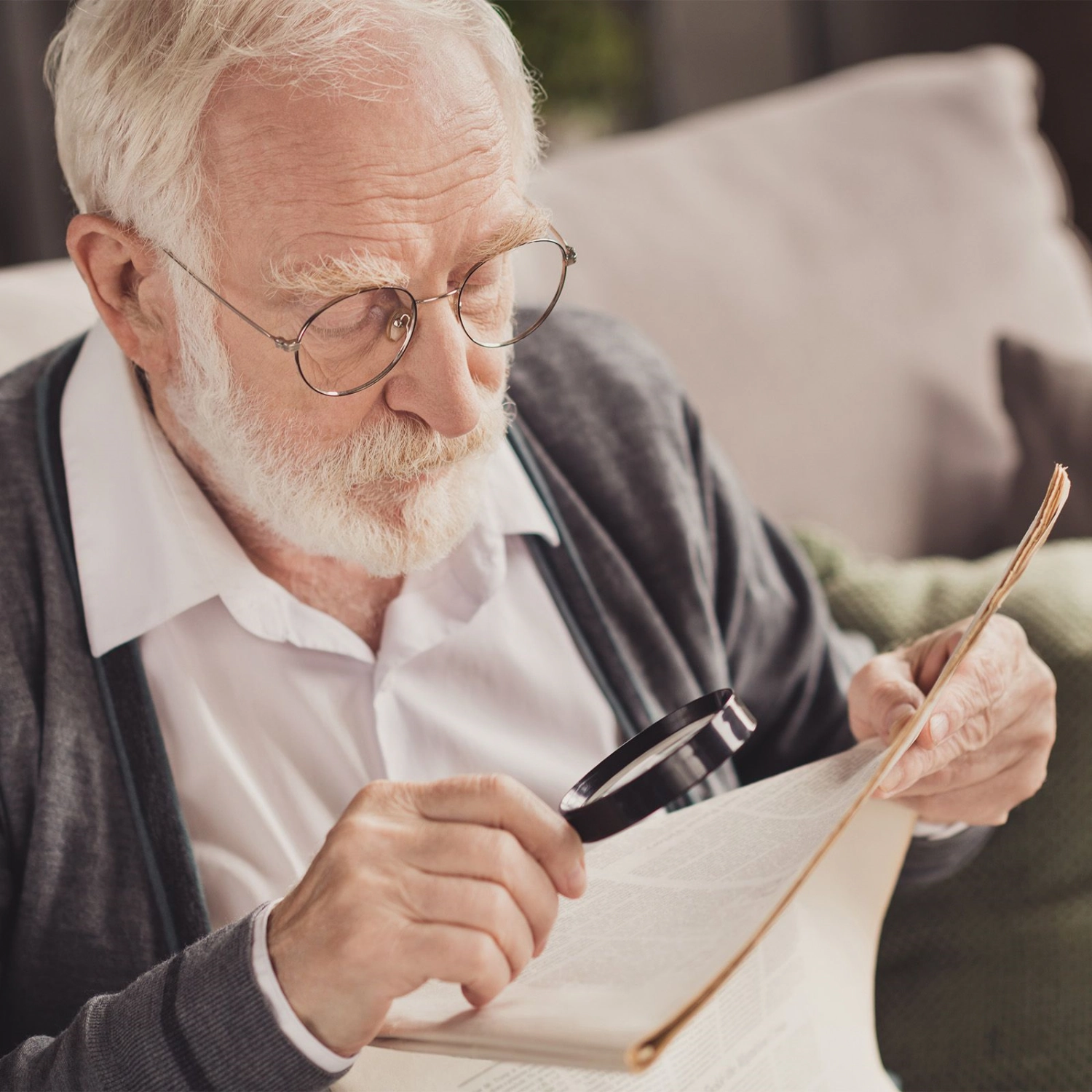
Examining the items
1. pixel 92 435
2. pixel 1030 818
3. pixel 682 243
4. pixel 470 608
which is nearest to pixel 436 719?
pixel 470 608

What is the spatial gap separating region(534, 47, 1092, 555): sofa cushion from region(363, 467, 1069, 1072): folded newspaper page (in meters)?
0.81

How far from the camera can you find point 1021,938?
1.18 metres

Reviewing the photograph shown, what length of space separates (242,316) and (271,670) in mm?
294

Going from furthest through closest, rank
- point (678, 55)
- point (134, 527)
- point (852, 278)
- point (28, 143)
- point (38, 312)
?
point (678, 55), point (28, 143), point (852, 278), point (38, 312), point (134, 527)

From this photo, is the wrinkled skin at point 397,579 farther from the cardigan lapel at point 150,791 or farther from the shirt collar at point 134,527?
the cardigan lapel at point 150,791

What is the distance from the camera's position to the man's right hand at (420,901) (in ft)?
2.22

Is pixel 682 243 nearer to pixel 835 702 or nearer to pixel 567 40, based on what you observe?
pixel 835 702

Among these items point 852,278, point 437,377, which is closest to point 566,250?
point 437,377

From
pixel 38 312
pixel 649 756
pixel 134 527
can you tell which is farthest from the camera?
pixel 38 312

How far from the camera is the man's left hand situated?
0.90 meters

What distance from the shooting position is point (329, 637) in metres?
1.03

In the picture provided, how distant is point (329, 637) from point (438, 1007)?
387mm

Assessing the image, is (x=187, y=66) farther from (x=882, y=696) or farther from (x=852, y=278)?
(x=852, y=278)

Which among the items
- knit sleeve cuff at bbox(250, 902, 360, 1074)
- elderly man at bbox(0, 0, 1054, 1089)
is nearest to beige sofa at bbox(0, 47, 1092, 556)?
elderly man at bbox(0, 0, 1054, 1089)
